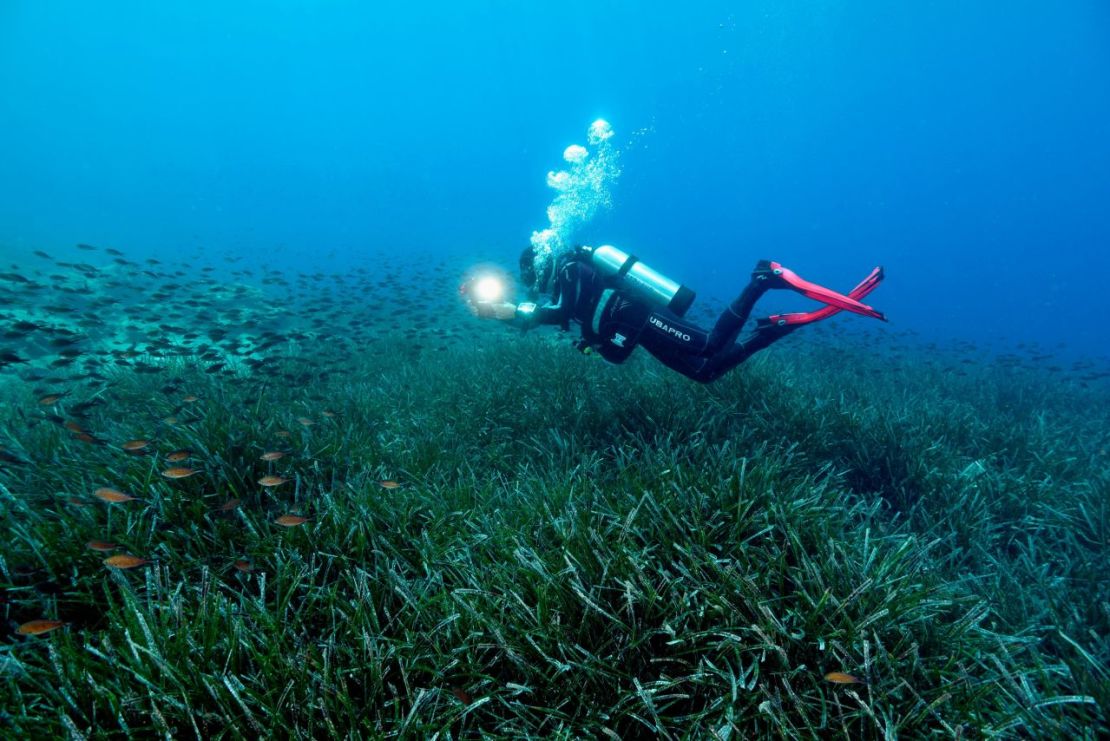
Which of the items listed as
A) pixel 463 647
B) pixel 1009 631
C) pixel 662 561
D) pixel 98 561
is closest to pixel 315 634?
pixel 463 647

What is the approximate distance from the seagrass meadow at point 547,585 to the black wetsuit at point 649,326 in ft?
2.05

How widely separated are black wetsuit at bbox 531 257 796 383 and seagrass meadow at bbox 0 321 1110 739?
2.05 ft

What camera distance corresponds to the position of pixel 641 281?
5.66m

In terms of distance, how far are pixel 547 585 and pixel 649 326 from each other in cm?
380

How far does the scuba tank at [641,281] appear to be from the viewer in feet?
18.4

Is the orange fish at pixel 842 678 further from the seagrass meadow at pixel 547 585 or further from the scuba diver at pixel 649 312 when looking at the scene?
the scuba diver at pixel 649 312

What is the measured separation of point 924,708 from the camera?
6.46 ft

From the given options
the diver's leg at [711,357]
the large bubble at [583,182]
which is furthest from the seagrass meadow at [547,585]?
the large bubble at [583,182]

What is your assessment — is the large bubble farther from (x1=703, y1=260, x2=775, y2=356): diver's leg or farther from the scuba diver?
(x1=703, y1=260, x2=775, y2=356): diver's leg

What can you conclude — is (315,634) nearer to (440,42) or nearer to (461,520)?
(461,520)

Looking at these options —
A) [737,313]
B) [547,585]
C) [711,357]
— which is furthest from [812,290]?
[547,585]

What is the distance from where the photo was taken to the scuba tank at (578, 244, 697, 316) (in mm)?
5613

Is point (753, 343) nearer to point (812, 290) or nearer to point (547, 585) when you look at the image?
point (812, 290)

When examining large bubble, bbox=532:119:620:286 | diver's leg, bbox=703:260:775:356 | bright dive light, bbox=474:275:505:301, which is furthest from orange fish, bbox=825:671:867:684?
large bubble, bbox=532:119:620:286
